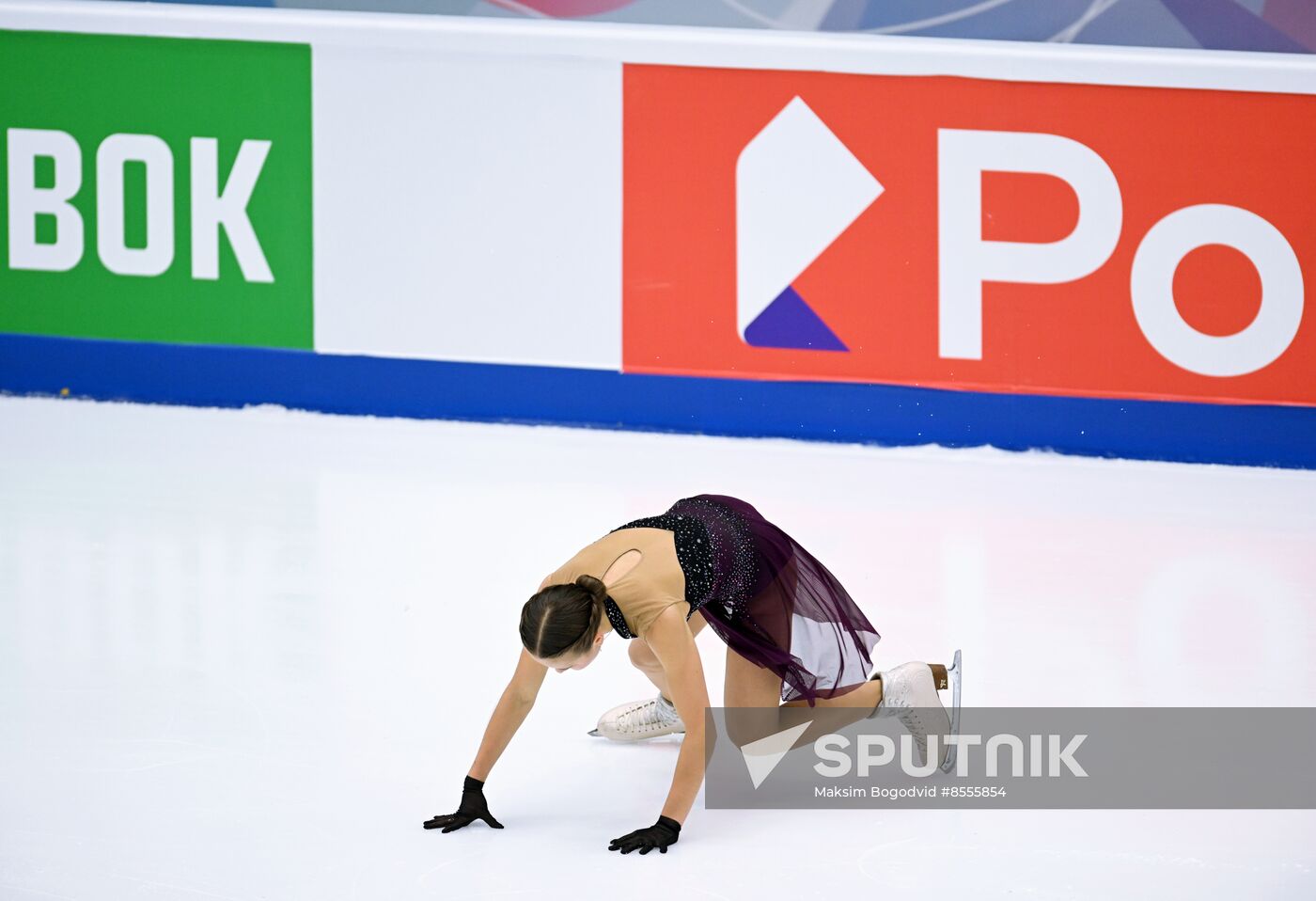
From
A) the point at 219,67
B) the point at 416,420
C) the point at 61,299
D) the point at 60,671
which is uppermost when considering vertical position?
the point at 219,67

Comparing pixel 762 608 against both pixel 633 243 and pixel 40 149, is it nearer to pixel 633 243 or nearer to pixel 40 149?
pixel 633 243

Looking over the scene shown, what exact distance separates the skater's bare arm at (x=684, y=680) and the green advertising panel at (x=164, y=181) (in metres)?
4.06

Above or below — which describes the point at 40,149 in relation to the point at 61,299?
above

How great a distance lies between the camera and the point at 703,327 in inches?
264

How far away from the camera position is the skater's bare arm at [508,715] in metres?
3.45

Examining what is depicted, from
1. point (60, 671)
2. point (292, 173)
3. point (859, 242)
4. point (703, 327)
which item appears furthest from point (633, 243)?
point (60, 671)

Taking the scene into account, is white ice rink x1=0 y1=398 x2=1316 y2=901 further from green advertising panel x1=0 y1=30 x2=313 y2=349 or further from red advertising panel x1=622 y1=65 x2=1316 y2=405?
green advertising panel x1=0 y1=30 x2=313 y2=349

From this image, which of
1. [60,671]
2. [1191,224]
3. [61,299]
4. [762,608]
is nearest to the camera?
[762,608]

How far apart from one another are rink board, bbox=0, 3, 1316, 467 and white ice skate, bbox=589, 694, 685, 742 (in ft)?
9.38

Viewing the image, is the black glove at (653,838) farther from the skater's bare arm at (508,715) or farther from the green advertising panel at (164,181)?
the green advertising panel at (164,181)

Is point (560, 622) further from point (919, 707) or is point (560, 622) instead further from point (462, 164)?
point (462, 164)

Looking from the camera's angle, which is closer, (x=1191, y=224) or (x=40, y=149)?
(x=1191, y=224)

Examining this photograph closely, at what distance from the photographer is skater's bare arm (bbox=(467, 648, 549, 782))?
3.45 m

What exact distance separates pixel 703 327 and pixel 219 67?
2183 millimetres
